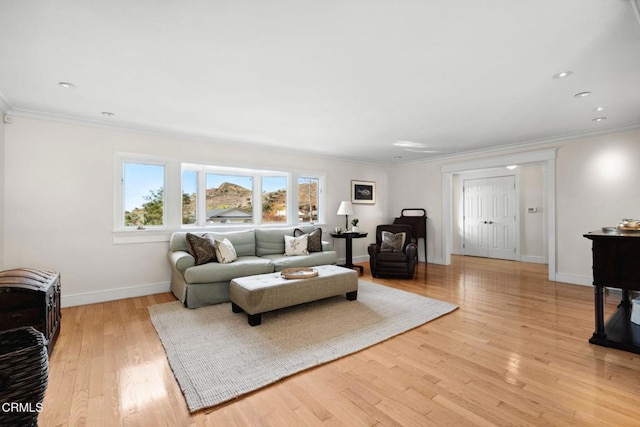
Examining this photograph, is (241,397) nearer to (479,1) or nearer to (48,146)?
(479,1)

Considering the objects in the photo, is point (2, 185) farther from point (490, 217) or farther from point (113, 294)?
point (490, 217)

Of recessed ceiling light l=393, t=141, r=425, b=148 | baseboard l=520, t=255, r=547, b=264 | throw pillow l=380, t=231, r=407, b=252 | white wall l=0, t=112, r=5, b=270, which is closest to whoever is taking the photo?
white wall l=0, t=112, r=5, b=270

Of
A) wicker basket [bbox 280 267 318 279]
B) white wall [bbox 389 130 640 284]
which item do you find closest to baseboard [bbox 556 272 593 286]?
white wall [bbox 389 130 640 284]

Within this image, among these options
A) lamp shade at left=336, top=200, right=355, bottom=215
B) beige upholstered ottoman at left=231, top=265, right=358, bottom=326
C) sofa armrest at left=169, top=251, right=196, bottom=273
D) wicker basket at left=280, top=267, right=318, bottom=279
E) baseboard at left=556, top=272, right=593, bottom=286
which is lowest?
baseboard at left=556, top=272, right=593, bottom=286

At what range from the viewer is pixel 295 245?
4656 millimetres

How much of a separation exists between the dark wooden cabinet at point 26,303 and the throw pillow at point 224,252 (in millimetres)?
1694

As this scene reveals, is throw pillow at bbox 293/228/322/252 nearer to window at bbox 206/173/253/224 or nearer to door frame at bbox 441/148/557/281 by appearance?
window at bbox 206/173/253/224

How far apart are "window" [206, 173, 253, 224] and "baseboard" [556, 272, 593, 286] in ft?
17.1

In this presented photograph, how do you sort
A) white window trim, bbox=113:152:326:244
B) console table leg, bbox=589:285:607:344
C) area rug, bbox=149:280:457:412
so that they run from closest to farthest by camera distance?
area rug, bbox=149:280:457:412 → console table leg, bbox=589:285:607:344 → white window trim, bbox=113:152:326:244

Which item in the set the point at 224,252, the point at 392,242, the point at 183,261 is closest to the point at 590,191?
the point at 392,242

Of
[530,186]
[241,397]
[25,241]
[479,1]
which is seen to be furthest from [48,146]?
[530,186]

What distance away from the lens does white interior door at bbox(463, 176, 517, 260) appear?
668 cm

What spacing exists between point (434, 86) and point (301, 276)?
2.40 metres

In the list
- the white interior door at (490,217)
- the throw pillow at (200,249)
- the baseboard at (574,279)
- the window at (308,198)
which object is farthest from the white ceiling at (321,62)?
the white interior door at (490,217)
